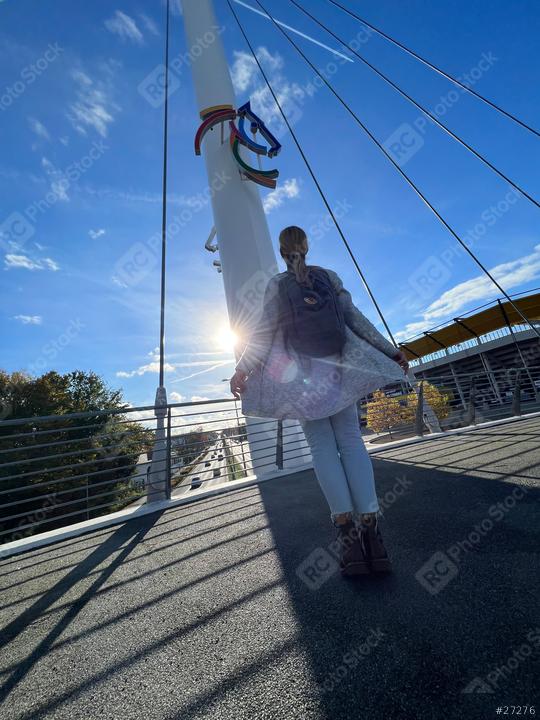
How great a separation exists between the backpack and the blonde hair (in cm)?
7

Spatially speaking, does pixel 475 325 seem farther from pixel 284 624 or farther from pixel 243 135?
pixel 284 624

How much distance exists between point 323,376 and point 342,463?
39 centimetres

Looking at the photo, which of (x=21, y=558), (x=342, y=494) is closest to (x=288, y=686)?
(x=342, y=494)

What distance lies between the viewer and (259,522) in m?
1.98

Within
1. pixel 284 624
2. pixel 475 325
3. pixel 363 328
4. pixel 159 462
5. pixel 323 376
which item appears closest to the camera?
pixel 284 624

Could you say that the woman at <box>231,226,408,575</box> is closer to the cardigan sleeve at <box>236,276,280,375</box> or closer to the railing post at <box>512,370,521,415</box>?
the cardigan sleeve at <box>236,276,280,375</box>

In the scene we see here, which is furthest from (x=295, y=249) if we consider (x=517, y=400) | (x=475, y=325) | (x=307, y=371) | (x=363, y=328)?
(x=475, y=325)

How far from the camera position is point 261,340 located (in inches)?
57.5

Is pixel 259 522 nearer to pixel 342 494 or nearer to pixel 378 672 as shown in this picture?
pixel 342 494

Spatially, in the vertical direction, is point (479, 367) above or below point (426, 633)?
above

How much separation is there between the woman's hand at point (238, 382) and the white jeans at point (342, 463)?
1.11 feet

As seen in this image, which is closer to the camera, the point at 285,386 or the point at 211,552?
the point at 285,386

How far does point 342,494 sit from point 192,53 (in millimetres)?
10480

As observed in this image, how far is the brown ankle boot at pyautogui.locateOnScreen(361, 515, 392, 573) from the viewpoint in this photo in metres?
1.17
